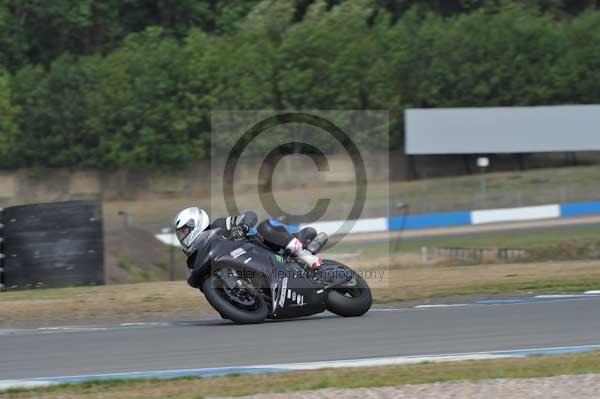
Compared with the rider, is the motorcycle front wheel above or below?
below

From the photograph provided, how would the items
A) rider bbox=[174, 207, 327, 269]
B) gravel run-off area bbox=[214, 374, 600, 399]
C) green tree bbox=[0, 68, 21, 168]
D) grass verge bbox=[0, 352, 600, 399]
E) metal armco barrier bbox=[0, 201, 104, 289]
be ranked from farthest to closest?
green tree bbox=[0, 68, 21, 168]
metal armco barrier bbox=[0, 201, 104, 289]
rider bbox=[174, 207, 327, 269]
grass verge bbox=[0, 352, 600, 399]
gravel run-off area bbox=[214, 374, 600, 399]

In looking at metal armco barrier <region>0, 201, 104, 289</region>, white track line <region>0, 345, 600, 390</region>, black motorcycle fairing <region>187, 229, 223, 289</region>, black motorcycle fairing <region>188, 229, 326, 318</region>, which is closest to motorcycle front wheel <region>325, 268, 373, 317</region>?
black motorcycle fairing <region>188, 229, 326, 318</region>

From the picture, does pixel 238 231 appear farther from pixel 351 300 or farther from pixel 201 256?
pixel 351 300

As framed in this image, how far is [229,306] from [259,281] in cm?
39

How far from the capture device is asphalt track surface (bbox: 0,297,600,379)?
27.2 ft

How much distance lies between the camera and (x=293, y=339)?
358 inches

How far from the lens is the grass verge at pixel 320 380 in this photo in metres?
7.05

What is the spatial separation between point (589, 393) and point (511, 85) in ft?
118

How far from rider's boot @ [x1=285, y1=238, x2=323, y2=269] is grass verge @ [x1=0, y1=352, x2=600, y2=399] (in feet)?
7.76

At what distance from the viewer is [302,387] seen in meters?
7.04

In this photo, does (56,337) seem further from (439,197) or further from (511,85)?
(511,85)

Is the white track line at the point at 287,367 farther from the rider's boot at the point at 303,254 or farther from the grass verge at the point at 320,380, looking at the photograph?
the rider's boot at the point at 303,254

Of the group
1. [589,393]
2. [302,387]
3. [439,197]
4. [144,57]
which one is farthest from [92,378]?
[144,57]

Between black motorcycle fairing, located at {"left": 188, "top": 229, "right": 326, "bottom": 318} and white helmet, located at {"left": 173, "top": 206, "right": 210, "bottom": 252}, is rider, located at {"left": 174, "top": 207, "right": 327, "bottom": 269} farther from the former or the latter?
black motorcycle fairing, located at {"left": 188, "top": 229, "right": 326, "bottom": 318}
